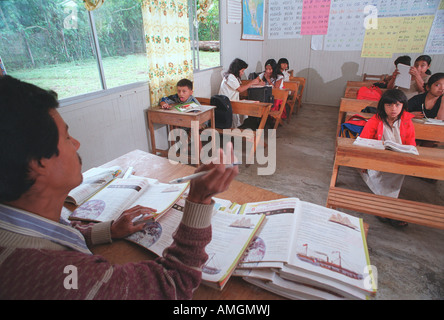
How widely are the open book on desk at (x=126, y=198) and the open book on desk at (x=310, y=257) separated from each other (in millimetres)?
409

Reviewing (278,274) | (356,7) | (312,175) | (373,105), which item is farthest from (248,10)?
(278,274)

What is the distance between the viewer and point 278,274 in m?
0.69

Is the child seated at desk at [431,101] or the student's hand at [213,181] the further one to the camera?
the child seated at desk at [431,101]

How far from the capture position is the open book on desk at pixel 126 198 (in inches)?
38.4

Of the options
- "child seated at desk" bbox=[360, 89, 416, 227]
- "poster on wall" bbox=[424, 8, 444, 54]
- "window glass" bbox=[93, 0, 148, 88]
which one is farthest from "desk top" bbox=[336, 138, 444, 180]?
"poster on wall" bbox=[424, 8, 444, 54]

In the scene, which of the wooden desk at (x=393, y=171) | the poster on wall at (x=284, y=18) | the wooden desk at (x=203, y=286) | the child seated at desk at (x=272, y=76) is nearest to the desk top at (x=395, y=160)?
the wooden desk at (x=393, y=171)

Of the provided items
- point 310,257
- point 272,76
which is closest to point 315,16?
point 272,76

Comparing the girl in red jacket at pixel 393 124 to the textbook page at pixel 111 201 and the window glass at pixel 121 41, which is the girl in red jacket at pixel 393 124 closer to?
the textbook page at pixel 111 201

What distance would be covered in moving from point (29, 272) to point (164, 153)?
2.97 m

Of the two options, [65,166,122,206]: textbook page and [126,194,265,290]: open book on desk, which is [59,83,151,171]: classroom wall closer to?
[65,166,122,206]: textbook page

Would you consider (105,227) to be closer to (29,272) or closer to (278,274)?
(29,272)

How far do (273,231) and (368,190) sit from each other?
2356mm

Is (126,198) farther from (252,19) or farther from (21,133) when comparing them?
(252,19)

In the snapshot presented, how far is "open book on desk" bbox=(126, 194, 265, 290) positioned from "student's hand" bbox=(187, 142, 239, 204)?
0.21 m
